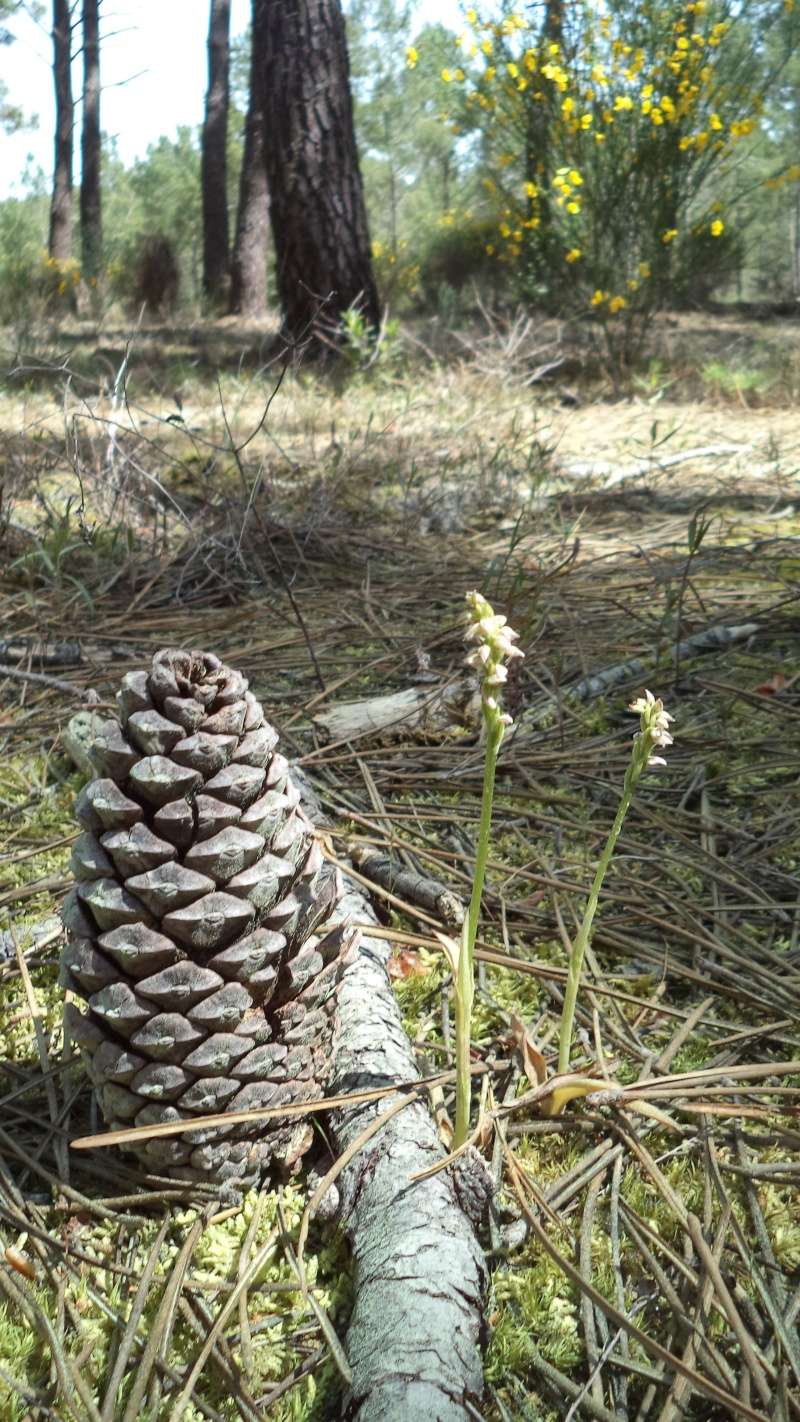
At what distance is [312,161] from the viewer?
5770 millimetres

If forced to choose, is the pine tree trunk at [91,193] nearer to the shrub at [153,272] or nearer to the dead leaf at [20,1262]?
the shrub at [153,272]

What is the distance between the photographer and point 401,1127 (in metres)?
1.11

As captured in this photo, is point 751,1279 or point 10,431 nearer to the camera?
point 751,1279

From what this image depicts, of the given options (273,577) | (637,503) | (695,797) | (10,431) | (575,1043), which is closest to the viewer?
(575,1043)

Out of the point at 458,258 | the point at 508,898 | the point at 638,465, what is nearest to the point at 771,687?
the point at 508,898

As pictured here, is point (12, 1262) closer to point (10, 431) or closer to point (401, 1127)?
point (401, 1127)

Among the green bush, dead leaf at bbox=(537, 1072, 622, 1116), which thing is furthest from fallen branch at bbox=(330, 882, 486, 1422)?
the green bush

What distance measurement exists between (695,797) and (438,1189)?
Answer: 108 centimetres

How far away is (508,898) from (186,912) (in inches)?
28.7

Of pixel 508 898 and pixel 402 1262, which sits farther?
pixel 508 898

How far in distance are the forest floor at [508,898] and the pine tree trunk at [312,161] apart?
99.9 inches

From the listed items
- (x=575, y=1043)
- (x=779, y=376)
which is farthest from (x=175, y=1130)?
(x=779, y=376)

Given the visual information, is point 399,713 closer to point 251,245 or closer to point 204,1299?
point 204,1299

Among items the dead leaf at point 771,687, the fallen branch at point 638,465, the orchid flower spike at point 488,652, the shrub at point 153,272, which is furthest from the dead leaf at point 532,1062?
the shrub at point 153,272
